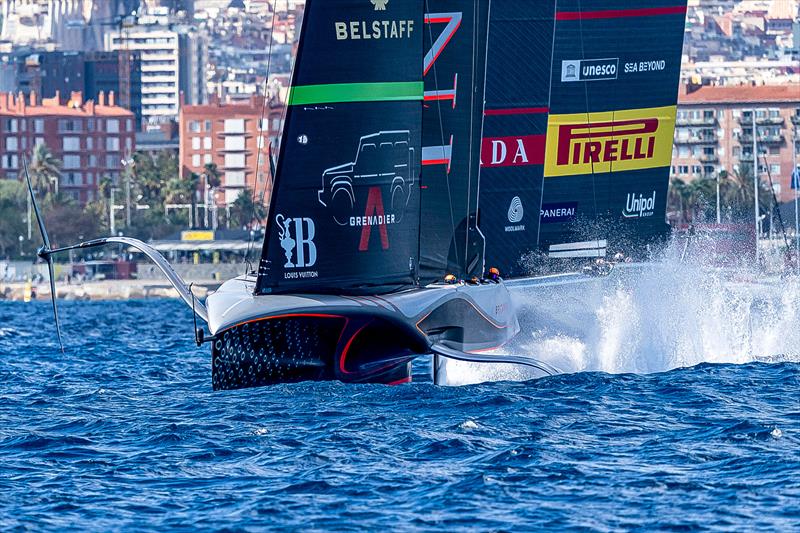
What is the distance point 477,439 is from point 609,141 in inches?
492

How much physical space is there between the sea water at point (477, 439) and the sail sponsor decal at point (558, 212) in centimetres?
186

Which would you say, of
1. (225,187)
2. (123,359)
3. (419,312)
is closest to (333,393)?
(419,312)

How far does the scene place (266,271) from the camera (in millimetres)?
20047

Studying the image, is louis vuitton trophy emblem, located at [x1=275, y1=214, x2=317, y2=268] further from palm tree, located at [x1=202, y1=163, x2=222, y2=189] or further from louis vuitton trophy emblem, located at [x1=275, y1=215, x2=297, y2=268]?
palm tree, located at [x1=202, y1=163, x2=222, y2=189]

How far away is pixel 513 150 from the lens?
85.6 ft

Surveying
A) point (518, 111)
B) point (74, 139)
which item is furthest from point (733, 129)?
point (518, 111)

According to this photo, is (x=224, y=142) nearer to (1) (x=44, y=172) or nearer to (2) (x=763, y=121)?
(1) (x=44, y=172)

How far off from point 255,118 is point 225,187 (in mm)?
6756

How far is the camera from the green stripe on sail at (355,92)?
1966cm

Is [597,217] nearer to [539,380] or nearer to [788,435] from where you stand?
[539,380]

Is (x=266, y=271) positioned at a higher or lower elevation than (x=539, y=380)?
higher

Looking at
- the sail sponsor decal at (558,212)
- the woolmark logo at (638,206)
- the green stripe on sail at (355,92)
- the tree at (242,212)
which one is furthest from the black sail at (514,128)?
the tree at (242,212)

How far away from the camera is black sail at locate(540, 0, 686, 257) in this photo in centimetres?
2753

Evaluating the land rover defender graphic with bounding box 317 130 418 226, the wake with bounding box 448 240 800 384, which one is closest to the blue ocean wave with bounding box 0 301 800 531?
the wake with bounding box 448 240 800 384
